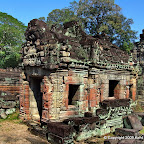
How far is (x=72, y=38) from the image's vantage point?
11.4m

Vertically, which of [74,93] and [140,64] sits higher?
[140,64]

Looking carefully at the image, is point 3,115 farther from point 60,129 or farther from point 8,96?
point 60,129

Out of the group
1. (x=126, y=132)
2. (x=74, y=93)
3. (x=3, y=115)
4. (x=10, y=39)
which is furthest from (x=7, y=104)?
(x=10, y=39)

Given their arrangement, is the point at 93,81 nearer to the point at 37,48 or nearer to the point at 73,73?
the point at 73,73

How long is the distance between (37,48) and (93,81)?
373cm

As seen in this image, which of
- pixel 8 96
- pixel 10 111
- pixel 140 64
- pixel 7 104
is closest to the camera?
pixel 10 111

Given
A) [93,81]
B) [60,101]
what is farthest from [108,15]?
[60,101]

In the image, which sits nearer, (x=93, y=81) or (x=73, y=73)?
(x=73, y=73)

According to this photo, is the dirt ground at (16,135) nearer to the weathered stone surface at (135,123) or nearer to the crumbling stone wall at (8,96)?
the crumbling stone wall at (8,96)

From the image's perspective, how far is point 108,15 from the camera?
85.1 feet

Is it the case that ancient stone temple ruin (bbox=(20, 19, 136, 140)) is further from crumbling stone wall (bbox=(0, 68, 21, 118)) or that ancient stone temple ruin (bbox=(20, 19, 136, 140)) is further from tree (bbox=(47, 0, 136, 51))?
tree (bbox=(47, 0, 136, 51))

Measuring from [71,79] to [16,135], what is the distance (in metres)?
3.96

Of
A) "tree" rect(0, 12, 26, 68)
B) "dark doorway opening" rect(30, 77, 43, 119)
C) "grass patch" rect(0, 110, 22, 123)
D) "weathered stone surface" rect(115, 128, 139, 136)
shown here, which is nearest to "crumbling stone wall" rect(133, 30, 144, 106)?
"weathered stone surface" rect(115, 128, 139, 136)

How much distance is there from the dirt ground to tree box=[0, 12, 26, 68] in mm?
17406
